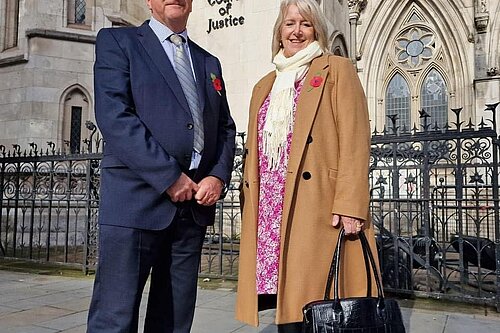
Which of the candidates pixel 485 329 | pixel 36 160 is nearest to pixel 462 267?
pixel 485 329

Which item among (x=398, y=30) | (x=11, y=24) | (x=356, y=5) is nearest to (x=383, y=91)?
(x=398, y=30)

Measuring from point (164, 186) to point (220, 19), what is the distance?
9.69 m

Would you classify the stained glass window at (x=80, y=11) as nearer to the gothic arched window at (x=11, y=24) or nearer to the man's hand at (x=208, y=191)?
the gothic arched window at (x=11, y=24)

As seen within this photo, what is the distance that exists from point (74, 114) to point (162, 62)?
38.4ft

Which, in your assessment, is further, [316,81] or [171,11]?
Answer: [316,81]

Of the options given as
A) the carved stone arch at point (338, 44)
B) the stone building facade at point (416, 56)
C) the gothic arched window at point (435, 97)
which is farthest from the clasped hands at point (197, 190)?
the gothic arched window at point (435, 97)

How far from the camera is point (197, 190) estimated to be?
2346 millimetres

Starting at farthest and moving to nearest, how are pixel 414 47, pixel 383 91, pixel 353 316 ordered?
pixel 383 91 → pixel 414 47 → pixel 353 316

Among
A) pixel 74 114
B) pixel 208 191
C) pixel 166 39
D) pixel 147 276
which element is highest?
pixel 74 114

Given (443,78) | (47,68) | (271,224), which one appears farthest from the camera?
(443,78)

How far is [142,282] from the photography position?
234 cm

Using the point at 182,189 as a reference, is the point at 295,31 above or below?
above

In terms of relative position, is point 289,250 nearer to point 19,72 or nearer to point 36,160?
point 36,160

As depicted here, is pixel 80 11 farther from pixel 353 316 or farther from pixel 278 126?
pixel 353 316
